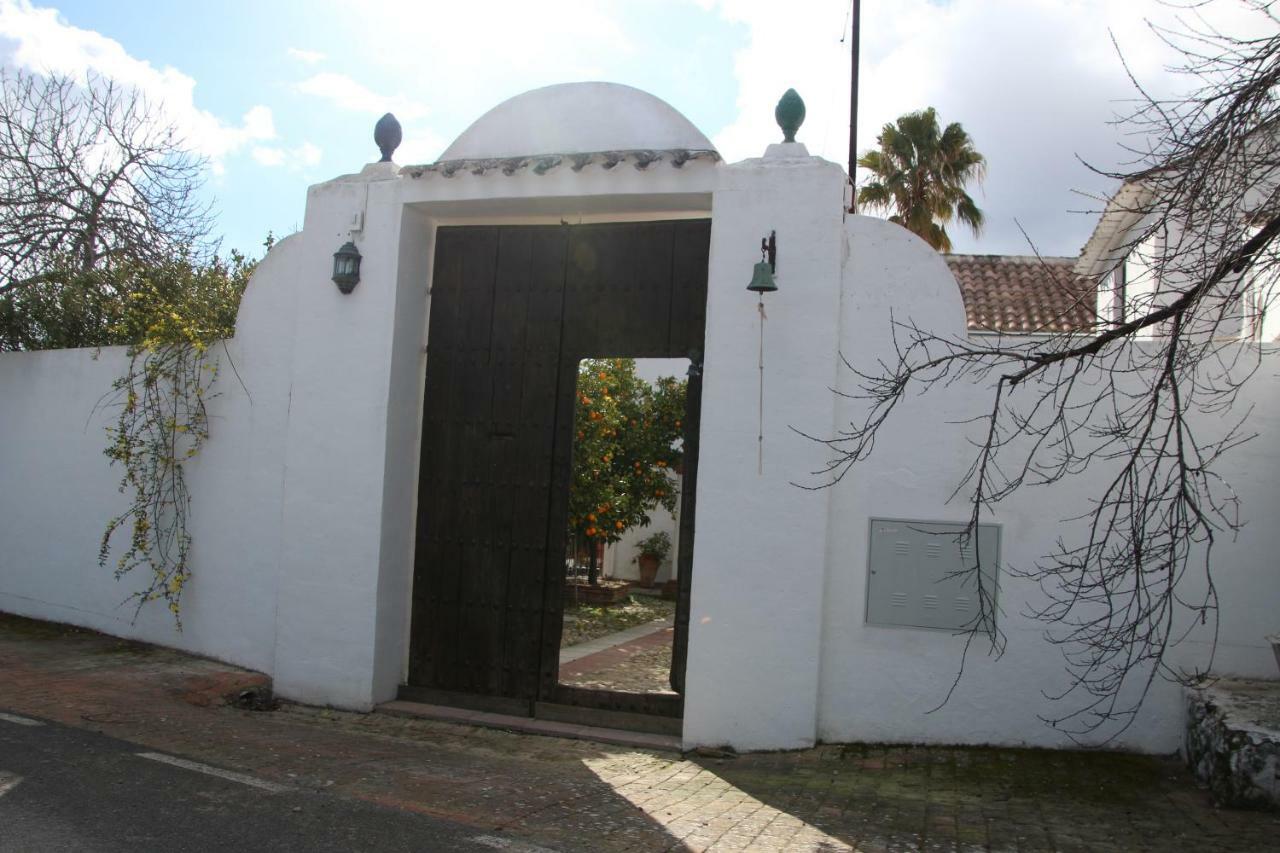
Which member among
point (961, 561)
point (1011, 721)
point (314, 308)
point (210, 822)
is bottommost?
point (210, 822)

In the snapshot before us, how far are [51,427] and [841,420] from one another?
25.6 feet

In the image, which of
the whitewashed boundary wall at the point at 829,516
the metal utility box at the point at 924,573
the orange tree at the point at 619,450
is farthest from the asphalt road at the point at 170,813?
the orange tree at the point at 619,450

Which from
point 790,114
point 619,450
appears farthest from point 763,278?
point 619,450

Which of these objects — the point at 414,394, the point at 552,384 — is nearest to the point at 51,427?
the point at 414,394

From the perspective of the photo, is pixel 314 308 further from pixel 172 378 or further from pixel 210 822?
pixel 210 822

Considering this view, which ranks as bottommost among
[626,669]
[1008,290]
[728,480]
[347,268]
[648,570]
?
[626,669]

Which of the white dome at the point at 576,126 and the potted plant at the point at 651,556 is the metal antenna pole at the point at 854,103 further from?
the white dome at the point at 576,126

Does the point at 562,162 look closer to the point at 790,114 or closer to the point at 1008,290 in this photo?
the point at 790,114

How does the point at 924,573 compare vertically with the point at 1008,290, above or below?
below

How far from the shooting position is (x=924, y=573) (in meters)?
6.19

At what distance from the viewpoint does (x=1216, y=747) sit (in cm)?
510

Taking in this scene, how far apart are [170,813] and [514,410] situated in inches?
136

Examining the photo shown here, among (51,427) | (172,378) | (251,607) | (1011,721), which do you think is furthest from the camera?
(51,427)

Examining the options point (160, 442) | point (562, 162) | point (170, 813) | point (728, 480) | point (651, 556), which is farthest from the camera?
point (651, 556)
